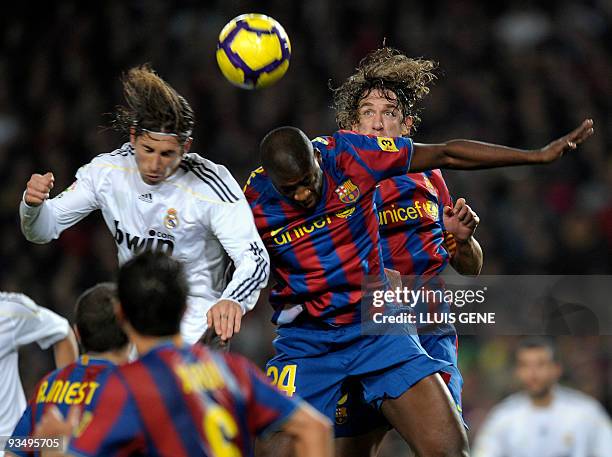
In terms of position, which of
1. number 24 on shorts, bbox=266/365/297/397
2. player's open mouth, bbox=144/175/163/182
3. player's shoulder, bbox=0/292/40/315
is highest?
player's open mouth, bbox=144/175/163/182

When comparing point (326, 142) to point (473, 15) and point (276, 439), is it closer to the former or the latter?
point (276, 439)

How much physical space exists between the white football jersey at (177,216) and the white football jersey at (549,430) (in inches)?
81.9

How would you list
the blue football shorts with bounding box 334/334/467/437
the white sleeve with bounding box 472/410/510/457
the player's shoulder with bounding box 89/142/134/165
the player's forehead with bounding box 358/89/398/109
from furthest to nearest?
the white sleeve with bounding box 472/410/510/457 < the player's forehead with bounding box 358/89/398/109 < the blue football shorts with bounding box 334/334/467/437 < the player's shoulder with bounding box 89/142/134/165

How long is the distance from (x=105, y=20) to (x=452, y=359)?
7.97 m

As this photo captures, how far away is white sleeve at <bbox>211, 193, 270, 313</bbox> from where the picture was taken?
4.21 meters

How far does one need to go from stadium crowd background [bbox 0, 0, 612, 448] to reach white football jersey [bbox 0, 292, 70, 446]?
3.54 meters

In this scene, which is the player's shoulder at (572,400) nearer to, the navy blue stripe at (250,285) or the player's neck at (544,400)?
the player's neck at (544,400)

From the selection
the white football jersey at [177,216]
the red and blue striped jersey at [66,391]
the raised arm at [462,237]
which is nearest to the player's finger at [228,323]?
the white football jersey at [177,216]

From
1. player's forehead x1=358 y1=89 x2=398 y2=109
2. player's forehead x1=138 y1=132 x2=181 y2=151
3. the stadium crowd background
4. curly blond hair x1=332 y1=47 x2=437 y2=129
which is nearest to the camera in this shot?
player's forehead x1=138 y1=132 x2=181 y2=151

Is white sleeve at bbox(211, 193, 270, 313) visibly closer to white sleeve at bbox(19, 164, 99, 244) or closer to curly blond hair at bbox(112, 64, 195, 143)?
curly blond hair at bbox(112, 64, 195, 143)

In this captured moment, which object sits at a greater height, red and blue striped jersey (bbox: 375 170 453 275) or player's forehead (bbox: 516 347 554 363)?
red and blue striped jersey (bbox: 375 170 453 275)

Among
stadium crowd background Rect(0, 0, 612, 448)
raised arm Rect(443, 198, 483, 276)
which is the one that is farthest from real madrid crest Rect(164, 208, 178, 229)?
stadium crowd background Rect(0, 0, 612, 448)

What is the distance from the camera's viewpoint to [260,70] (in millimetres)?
4754

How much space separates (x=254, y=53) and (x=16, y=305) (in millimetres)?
1653
